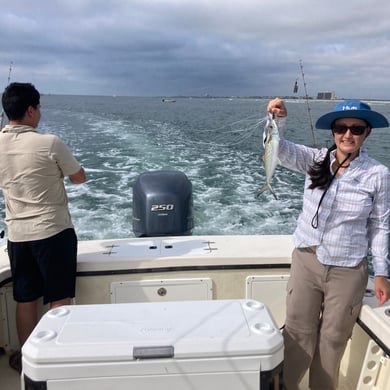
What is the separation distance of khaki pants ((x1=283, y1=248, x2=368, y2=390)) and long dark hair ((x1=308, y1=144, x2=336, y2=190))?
1.13ft

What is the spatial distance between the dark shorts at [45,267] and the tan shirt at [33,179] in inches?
2.1

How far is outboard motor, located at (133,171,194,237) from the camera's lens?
143 inches

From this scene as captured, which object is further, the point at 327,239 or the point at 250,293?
the point at 250,293

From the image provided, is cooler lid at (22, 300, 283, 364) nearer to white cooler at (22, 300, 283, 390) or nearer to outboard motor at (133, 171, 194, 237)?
white cooler at (22, 300, 283, 390)

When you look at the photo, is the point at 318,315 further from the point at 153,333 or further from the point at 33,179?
the point at 33,179

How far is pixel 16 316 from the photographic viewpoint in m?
2.46

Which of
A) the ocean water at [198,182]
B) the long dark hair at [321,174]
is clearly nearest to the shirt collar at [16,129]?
the ocean water at [198,182]

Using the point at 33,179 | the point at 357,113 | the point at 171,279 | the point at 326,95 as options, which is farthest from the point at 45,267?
the point at 326,95

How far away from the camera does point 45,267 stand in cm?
234

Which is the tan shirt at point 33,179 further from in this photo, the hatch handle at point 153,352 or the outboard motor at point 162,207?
the outboard motor at point 162,207

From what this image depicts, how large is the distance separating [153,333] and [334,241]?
3.22 feet

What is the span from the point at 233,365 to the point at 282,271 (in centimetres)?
127

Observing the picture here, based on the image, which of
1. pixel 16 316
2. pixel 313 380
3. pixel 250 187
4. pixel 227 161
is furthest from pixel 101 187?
pixel 313 380

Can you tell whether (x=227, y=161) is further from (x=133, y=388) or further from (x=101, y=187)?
(x=133, y=388)
